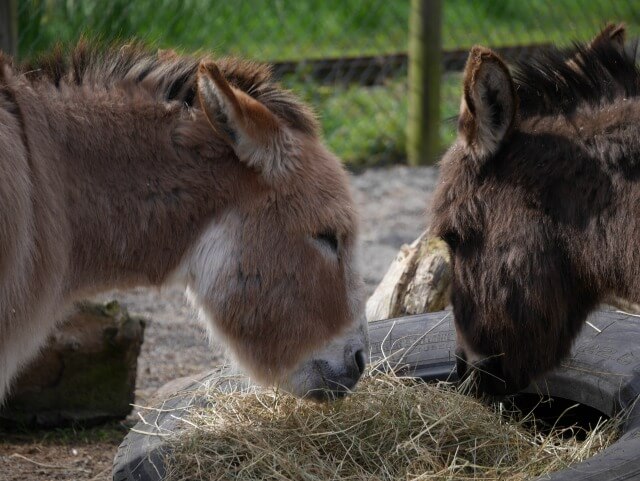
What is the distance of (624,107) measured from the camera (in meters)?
3.25

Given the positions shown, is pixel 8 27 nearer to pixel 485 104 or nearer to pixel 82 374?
pixel 82 374

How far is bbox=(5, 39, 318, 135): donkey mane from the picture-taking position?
3.32 metres

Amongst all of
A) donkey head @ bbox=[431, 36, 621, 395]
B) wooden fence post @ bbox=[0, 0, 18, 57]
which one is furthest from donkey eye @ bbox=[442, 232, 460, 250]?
wooden fence post @ bbox=[0, 0, 18, 57]

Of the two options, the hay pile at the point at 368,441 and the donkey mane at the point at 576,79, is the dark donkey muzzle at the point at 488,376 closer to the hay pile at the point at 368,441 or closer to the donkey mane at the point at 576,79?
the hay pile at the point at 368,441

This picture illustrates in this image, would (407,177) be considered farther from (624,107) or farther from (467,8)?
(624,107)

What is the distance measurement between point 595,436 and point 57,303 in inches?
75.1

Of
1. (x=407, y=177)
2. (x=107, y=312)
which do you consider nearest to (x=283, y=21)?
(x=407, y=177)

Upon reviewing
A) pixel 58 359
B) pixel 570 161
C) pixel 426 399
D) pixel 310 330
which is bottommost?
pixel 58 359

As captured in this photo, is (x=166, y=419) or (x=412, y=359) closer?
(x=166, y=419)

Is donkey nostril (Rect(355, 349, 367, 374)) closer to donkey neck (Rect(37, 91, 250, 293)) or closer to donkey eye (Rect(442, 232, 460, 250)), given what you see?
donkey eye (Rect(442, 232, 460, 250))

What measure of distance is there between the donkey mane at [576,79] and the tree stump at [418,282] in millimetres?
1355

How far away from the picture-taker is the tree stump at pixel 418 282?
471 cm

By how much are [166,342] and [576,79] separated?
3.17 metres

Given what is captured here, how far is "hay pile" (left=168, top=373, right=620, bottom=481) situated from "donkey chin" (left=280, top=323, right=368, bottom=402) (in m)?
0.18
